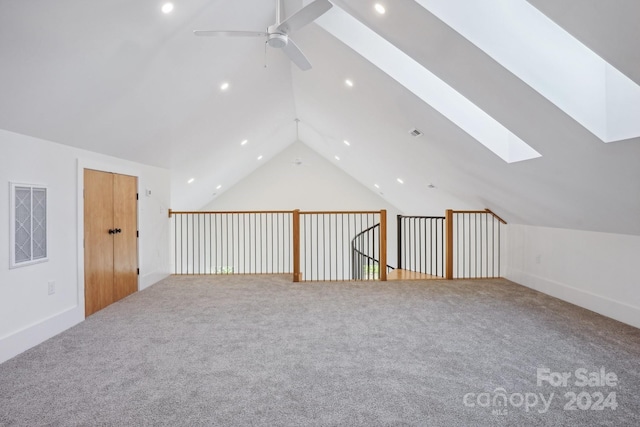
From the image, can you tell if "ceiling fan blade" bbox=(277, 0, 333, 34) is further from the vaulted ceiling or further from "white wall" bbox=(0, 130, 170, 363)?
"white wall" bbox=(0, 130, 170, 363)

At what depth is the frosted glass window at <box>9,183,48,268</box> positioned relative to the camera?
128 inches

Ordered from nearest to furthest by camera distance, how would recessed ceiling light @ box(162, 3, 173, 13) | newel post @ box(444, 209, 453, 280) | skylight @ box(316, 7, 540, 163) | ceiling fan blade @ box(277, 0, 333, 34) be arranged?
ceiling fan blade @ box(277, 0, 333, 34) → recessed ceiling light @ box(162, 3, 173, 13) → skylight @ box(316, 7, 540, 163) → newel post @ box(444, 209, 453, 280)

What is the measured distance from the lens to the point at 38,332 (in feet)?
11.6

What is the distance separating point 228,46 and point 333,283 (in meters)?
3.90

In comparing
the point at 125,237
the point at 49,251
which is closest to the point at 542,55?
the point at 49,251

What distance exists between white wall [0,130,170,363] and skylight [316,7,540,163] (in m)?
3.36

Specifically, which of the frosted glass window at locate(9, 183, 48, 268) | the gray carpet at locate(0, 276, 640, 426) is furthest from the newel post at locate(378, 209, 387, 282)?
the frosted glass window at locate(9, 183, 48, 268)

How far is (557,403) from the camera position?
2.37 m

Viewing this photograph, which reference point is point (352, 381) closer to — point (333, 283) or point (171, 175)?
point (333, 283)

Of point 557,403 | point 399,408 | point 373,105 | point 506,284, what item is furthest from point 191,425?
point 506,284

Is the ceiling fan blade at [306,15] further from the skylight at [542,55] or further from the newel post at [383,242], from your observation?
the newel post at [383,242]

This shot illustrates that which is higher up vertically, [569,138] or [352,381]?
[569,138]

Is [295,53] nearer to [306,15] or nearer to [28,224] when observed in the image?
[306,15]

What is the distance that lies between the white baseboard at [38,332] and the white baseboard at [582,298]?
633cm
